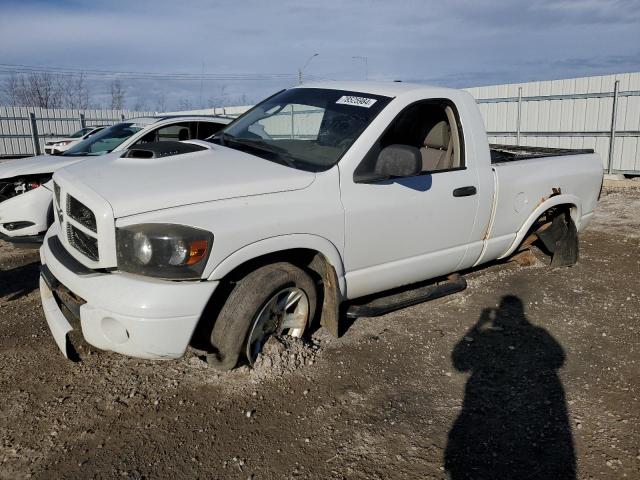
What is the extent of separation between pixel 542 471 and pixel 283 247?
1.84 meters

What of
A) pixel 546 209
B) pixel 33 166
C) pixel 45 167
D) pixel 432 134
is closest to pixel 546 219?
pixel 546 209

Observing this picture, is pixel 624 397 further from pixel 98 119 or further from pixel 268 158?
pixel 98 119

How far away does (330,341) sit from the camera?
4.09 metres

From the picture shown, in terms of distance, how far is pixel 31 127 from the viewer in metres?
20.6

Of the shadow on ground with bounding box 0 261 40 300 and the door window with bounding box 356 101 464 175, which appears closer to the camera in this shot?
the door window with bounding box 356 101 464 175

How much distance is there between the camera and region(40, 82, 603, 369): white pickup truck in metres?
2.89

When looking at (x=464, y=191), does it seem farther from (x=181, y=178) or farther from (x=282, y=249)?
(x=181, y=178)

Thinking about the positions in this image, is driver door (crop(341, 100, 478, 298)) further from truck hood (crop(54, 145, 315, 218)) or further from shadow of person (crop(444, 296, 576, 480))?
shadow of person (crop(444, 296, 576, 480))

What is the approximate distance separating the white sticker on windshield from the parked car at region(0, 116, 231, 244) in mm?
2028

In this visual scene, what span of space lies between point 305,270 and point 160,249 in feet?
3.72

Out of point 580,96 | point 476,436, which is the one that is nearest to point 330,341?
point 476,436

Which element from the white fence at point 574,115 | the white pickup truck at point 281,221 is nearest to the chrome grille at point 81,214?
the white pickup truck at point 281,221

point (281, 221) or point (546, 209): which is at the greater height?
point (281, 221)

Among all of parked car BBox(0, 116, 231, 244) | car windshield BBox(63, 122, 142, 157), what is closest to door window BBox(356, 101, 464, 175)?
parked car BBox(0, 116, 231, 244)
